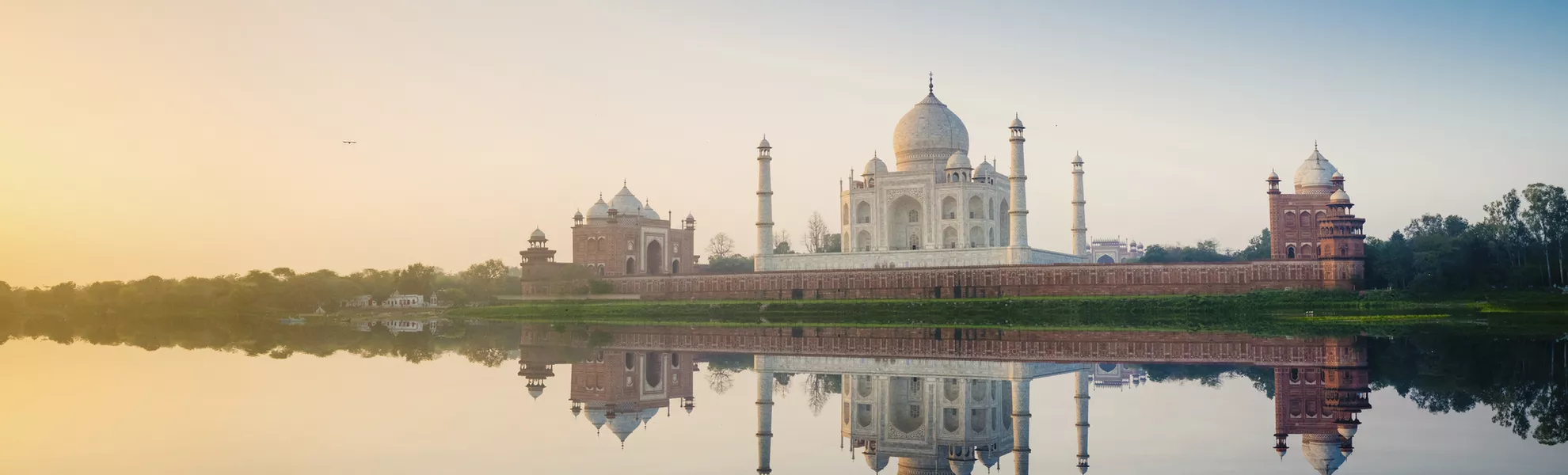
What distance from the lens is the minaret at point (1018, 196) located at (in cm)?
4450

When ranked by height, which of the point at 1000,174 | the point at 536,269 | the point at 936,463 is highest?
the point at 1000,174

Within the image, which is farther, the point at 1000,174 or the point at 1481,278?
the point at 1000,174

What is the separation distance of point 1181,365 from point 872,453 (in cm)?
1001

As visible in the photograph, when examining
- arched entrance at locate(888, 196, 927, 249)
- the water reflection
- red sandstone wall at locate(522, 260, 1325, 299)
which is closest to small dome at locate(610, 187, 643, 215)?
red sandstone wall at locate(522, 260, 1325, 299)

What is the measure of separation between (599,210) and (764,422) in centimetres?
4447

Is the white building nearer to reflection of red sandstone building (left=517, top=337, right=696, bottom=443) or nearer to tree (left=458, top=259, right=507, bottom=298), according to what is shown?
tree (left=458, top=259, right=507, bottom=298)

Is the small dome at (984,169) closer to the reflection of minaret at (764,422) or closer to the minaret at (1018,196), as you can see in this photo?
the minaret at (1018,196)

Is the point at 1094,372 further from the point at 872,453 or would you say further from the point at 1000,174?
the point at 1000,174

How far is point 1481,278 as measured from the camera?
37.8 m

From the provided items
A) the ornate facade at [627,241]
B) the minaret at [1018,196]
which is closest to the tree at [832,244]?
the ornate facade at [627,241]

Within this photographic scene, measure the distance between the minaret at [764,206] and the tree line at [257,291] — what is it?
43.0ft

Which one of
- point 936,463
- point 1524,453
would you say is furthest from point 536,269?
point 1524,453

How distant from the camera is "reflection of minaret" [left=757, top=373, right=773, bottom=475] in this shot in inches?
392

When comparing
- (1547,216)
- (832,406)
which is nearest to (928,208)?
(1547,216)
